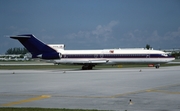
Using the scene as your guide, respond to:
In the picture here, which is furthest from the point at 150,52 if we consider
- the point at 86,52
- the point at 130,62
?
the point at 86,52

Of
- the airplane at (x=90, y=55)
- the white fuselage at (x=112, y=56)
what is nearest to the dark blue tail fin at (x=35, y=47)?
the airplane at (x=90, y=55)

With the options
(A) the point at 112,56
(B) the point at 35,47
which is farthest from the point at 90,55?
(B) the point at 35,47

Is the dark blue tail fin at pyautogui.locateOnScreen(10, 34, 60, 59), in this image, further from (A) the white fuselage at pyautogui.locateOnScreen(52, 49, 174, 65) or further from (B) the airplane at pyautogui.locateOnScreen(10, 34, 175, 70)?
(A) the white fuselage at pyautogui.locateOnScreen(52, 49, 174, 65)

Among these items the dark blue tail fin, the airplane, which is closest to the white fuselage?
the airplane

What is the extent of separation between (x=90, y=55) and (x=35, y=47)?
31.4 ft

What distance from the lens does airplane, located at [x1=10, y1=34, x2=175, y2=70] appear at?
52.1 metres

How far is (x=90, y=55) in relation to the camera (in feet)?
177

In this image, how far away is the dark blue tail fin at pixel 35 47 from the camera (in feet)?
170

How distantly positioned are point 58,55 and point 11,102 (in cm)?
3831

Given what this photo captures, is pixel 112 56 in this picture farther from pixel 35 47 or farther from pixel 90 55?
pixel 35 47

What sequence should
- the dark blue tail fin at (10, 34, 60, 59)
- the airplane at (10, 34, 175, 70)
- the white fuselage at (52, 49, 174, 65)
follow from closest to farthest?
the dark blue tail fin at (10, 34, 60, 59) → the airplane at (10, 34, 175, 70) → the white fuselage at (52, 49, 174, 65)

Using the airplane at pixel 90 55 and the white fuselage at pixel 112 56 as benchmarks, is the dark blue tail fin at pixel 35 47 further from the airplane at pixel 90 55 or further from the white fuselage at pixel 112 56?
the white fuselage at pixel 112 56

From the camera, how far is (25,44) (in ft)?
171

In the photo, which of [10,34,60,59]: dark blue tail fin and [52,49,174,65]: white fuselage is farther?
[52,49,174,65]: white fuselage
